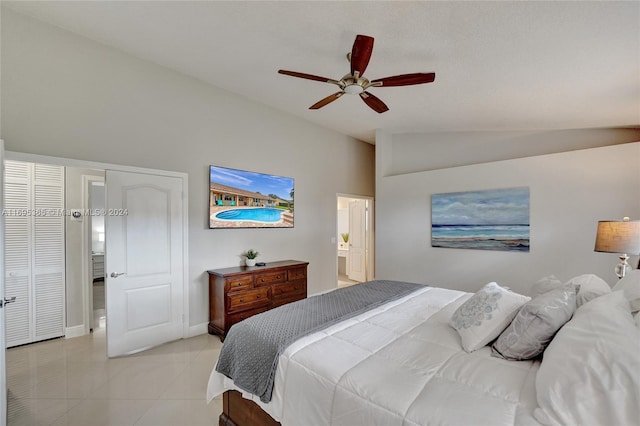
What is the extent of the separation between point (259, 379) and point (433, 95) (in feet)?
11.3

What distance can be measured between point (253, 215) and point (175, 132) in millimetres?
1472

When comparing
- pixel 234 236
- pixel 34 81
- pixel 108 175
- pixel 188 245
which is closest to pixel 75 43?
pixel 34 81

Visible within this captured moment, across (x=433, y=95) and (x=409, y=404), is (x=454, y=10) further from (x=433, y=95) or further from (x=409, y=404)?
(x=409, y=404)

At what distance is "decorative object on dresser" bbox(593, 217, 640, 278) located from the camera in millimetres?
2182

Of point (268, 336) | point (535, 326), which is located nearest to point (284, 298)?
point (268, 336)

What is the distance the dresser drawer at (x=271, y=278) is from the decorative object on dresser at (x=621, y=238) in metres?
3.36

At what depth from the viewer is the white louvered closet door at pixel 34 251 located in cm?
310

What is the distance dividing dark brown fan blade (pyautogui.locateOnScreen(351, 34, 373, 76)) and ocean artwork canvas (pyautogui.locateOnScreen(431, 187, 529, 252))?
279cm

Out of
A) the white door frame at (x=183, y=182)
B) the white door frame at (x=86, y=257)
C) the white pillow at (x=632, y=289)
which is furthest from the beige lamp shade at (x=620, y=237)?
the white door frame at (x=86, y=257)

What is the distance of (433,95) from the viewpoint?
3.44 m

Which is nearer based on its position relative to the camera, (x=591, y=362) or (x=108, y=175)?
(x=591, y=362)

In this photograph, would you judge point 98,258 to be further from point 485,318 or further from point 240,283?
point 485,318

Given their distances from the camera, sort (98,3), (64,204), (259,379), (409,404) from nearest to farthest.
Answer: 1. (409,404)
2. (259,379)
3. (98,3)
4. (64,204)

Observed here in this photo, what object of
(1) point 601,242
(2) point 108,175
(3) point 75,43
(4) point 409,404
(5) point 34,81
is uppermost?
(3) point 75,43
